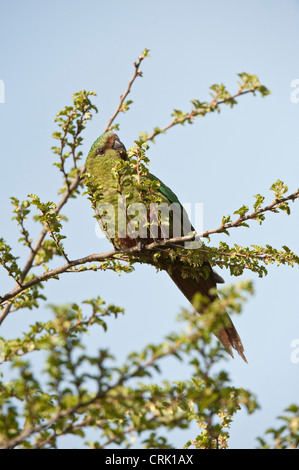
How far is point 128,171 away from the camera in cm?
384

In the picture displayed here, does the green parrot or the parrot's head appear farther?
the parrot's head

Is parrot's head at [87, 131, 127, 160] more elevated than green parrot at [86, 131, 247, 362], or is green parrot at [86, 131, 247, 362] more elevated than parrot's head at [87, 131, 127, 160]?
parrot's head at [87, 131, 127, 160]

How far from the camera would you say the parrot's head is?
20.2ft

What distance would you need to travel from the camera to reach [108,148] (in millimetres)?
6223

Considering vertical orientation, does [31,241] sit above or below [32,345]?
above

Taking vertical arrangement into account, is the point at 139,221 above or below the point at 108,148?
below

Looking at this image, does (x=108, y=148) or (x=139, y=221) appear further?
(x=108, y=148)

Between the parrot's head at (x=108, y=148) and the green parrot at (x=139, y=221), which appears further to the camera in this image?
the parrot's head at (x=108, y=148)

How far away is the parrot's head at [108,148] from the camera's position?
617 centimetres

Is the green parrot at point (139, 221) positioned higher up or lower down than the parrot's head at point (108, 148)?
lower down
